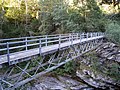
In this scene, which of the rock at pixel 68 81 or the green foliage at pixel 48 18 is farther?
the green foliage at pixel 48 18

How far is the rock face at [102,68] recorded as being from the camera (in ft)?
56.5

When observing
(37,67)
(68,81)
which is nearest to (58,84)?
(68,81)

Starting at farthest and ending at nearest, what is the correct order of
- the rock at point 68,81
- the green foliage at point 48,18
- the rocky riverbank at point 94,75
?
the green foliage at point 48,18, the rock at point 68,81, the rocky riverbank at point 94,75

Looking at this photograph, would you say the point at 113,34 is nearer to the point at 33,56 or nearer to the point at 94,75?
the point at 94,75

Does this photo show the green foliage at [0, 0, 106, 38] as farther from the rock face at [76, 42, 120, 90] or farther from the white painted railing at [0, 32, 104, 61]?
the rock face at [76, 42, 120, 90]

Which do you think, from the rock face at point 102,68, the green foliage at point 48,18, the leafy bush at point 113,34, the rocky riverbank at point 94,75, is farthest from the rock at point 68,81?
the green foliage at point 48,18

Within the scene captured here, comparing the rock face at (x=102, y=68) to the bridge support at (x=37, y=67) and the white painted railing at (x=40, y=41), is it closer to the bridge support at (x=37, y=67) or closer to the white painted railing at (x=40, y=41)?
the bridge support at (x=37, y=67)

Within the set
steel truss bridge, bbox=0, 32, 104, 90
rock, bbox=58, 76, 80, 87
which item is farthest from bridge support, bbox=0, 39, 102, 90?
rock, bbox=58, 76, 80, 87

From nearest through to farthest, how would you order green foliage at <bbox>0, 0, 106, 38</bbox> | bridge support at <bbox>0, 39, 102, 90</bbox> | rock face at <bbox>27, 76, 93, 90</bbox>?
bridge support at <bbox>0, 39, 102, 90</bbox>, rock face at <bbox>27, 76, 93, 90</bbox>, green foliage at <bbox>0, 0, 106, 38</bbox>

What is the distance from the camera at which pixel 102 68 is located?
18.2 metres

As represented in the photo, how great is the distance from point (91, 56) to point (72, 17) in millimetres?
7360

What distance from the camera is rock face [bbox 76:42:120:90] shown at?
17219mm

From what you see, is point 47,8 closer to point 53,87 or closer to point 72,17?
point 72,17

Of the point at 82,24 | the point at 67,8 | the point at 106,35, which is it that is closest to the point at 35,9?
the point at 67,8
